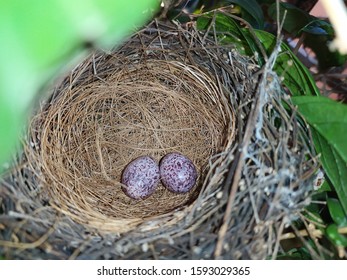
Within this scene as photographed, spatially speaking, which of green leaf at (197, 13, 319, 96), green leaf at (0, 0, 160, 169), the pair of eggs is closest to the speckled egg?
the pair of eggs

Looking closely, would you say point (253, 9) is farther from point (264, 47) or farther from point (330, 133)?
point (330, 133)

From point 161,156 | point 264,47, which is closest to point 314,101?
point 264,47

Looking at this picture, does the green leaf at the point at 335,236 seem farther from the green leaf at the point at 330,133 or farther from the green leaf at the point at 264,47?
the green leaf at the point at 264,47

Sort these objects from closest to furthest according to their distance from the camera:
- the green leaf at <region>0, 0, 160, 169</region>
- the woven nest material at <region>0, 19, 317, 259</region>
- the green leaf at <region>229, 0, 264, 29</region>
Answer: the green leaf at <region>0, 0, 160, 169</region> < the woven nest material at <region>0, 19, 317, 259</region> < the green leaf at <region>229, 0, 264, 29</region>

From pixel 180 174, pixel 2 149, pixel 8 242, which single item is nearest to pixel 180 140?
pixel 180 174

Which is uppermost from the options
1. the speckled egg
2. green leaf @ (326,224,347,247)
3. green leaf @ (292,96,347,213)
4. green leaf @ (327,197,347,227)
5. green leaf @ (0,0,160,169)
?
green leaf @ (0,0,160,169)

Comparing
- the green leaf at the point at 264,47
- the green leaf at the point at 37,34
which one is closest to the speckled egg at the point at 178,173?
the green leaf at the point at 264,47

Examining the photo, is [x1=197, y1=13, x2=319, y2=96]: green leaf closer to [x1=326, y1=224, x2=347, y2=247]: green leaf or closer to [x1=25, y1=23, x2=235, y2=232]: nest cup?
[x1=25, y1=23, x2=235, y2=232]: nest cup
